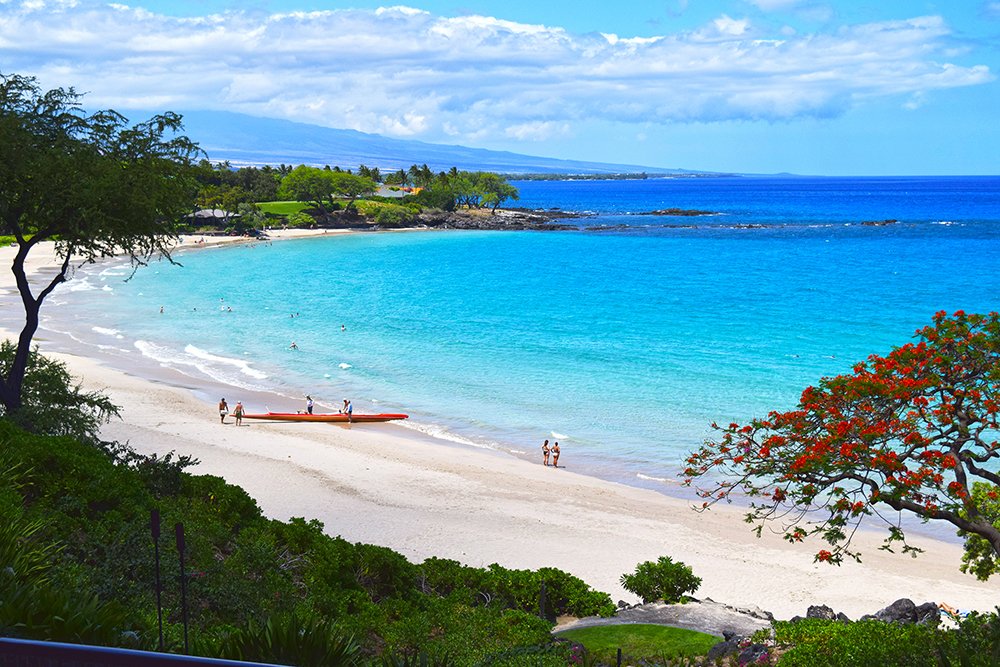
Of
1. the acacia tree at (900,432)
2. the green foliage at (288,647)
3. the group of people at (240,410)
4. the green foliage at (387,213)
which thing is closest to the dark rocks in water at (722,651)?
the acacia tree at (900,432)

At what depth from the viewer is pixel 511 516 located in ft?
73.6

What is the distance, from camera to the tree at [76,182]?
16.3m

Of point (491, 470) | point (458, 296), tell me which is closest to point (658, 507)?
point (491, 470)

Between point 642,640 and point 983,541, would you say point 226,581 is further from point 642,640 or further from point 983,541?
point 983,541

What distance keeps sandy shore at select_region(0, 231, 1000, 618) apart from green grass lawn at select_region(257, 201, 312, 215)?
99.1 m

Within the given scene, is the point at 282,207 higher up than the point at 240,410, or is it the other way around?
the point at 282,207

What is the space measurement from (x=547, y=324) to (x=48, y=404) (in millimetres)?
37699

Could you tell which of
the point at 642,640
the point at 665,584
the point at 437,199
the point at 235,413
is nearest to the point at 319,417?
the point at 235,413

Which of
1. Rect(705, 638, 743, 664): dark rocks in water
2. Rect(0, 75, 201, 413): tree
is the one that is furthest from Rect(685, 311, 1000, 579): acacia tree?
Rect(0, 75, 201, 413): tree

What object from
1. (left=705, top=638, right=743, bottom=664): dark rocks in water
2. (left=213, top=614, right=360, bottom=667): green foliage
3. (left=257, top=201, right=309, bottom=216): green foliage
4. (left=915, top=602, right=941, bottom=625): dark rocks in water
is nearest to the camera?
(left=213, top=614, right=360, bottom=667): green foliage

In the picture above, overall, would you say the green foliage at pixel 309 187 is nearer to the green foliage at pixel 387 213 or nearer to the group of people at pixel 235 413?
the green foliage at pixel 387 213

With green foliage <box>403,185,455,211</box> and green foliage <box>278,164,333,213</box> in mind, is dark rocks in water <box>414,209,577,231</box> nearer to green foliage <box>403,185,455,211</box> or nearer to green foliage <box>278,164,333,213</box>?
green foliage <box>403,185,455,211</box>

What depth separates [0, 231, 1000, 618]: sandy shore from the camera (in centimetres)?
1859

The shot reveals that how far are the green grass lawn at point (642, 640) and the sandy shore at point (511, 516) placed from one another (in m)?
4.16
